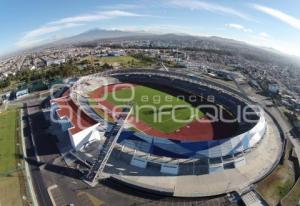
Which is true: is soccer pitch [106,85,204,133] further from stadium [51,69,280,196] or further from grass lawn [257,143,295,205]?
grass lawn [257,143,295,205]

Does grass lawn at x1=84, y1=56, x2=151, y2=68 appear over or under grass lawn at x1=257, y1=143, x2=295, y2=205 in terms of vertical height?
over

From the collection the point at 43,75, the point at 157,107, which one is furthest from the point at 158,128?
the point at 43,75

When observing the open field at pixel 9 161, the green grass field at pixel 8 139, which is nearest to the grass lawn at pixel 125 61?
the green grass field at pixel 8 139

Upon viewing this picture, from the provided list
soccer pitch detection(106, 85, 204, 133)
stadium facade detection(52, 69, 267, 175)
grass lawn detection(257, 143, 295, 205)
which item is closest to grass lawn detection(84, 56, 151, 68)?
soccer pitch detection(106, 85, 204, 133)

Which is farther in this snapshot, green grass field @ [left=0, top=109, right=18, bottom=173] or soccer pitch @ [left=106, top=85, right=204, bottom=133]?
soccer pitch @ [left=106, top=85, right=204, bottom=133]

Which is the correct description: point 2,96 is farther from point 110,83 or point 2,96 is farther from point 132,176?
point 132,176

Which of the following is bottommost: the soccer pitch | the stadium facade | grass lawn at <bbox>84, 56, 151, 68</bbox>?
the soccer pitch

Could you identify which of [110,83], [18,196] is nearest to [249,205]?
[18,196]

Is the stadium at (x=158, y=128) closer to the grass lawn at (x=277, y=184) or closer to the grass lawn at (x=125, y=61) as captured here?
the grass lawn at (x=277, y=184)
